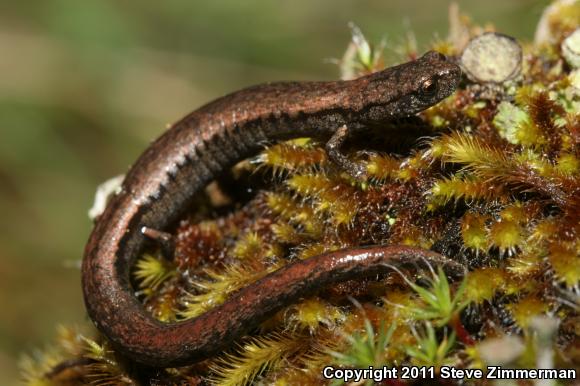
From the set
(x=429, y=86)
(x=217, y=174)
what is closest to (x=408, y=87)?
(x=429, y=86)

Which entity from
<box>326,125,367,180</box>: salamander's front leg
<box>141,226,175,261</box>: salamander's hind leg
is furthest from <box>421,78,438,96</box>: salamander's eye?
<box>141,226,175,261</box>: salamander's hind leg

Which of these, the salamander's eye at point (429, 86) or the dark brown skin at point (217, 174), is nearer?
the dark brown skin at point (217, 174)

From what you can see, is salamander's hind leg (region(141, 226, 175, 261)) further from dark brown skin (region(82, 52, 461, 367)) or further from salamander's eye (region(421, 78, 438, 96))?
salamander's eye (region(421, 78, 438, 96))

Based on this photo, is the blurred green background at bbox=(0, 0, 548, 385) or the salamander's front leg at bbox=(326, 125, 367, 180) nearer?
the salamander's front leg at bbox=(326, 125, 367, 180)

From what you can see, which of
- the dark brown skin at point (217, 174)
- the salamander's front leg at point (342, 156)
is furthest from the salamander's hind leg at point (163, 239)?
the salamander's front leg at point (342, 156)

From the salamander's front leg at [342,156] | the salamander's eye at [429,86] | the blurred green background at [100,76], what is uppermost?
the blurred green background at [100,76]

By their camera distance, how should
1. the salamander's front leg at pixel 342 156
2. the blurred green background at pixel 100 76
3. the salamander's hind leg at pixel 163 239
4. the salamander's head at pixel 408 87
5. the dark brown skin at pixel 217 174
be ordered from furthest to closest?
the blurred green background at pixel 100 76
the salamander's hind leg at pixel 163 239
the salamander's head at pixel 408 87
the salamander's front leg at pixel 342 156
the dark brown skin at pixel 217 174

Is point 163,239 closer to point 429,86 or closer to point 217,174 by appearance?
point 217,174

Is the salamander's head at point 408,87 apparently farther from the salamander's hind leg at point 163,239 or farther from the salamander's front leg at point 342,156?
the salamander's hind leg at point 163,239
